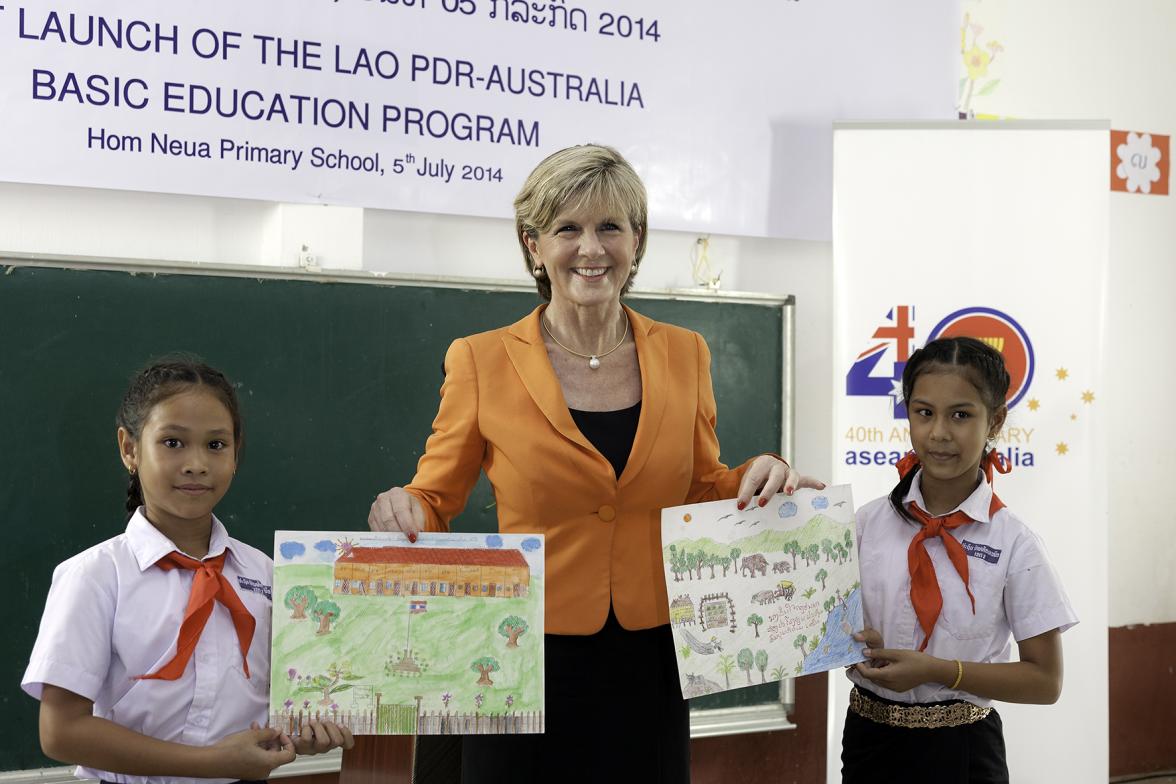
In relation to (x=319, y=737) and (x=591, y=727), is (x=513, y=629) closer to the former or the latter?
(x=591, y=727)

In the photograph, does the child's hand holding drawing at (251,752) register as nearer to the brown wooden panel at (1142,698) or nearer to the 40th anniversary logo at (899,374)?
the 40th anniversary logo at (899,374)

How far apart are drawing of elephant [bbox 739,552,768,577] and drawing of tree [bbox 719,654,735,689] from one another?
0.51 ft

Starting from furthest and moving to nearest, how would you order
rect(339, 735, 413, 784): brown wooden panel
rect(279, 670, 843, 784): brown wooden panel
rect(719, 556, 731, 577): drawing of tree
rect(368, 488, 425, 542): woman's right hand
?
rect(279, 670, 843, 784): brown wooden panel, rect(339, 735, 413, 784): brown wooden panel, rect(719, 556, 731, 577): drawing of tree, rect(368, 488, 425, 542): woman's right hand

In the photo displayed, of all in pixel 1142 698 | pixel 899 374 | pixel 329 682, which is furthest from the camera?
pixel 1142 698

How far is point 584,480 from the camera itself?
186 cm

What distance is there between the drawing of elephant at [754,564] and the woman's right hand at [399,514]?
23.6 inches

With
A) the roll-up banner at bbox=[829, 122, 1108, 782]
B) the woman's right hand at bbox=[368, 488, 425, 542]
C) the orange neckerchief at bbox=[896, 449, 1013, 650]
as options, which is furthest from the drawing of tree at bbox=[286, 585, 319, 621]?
the roll-up banner at bbox=[829, 122, 1108, 782]

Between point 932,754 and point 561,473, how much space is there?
89 cm

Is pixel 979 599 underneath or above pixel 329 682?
above

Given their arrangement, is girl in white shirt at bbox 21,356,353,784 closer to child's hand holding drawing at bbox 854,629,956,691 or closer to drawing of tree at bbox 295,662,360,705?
drawing of tree at bbox 295,662,360,705

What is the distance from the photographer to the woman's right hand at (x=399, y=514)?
1808 mm

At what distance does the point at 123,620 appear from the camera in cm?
166

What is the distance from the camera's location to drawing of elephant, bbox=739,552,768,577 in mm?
1941

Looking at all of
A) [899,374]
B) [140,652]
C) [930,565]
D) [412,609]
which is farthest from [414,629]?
[899,374]
